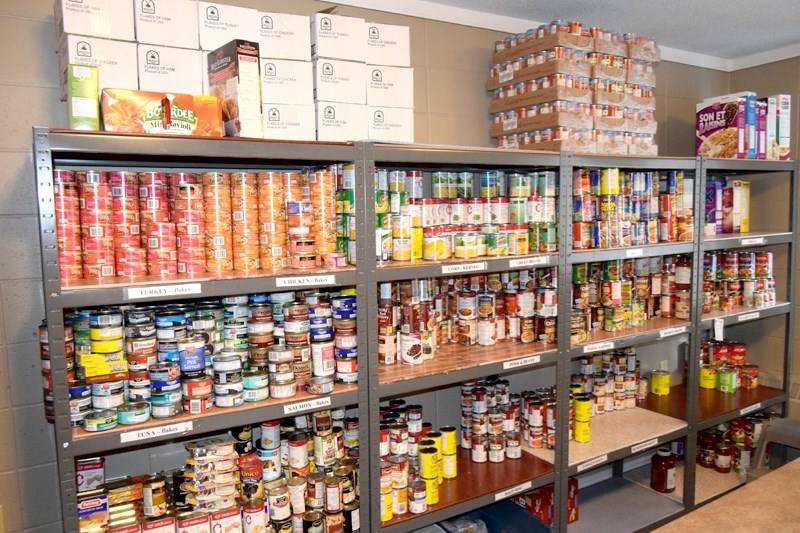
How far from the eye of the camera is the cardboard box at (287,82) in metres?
2.24

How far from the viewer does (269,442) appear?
91.4 inches

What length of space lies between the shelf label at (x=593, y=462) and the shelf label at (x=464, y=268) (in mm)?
1246

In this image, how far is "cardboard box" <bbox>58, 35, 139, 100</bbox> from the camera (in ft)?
6.51

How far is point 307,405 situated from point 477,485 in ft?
3.53

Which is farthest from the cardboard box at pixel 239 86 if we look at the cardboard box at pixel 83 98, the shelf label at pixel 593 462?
the shelf label at pixel 593 462

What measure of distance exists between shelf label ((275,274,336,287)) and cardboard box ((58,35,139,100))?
88cm

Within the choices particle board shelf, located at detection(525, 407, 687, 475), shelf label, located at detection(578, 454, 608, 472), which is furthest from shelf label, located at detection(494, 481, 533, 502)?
shelf label, located at detection(578, 454, 608, 472)

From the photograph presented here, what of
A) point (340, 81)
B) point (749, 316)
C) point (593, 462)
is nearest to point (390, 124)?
point (340, 81)

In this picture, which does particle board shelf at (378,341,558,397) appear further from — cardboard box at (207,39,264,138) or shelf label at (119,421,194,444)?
cardboard box at (207,39,264,138)

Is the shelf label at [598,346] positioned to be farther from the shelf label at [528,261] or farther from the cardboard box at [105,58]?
the cardboard box at [105,58]

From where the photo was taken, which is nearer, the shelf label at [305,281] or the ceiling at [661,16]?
the shelf label at [305,281]

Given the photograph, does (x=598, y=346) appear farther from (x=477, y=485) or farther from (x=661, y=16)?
(x=661, y=16)

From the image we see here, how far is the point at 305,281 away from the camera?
84.9 inches

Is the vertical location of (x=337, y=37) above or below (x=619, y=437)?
above
